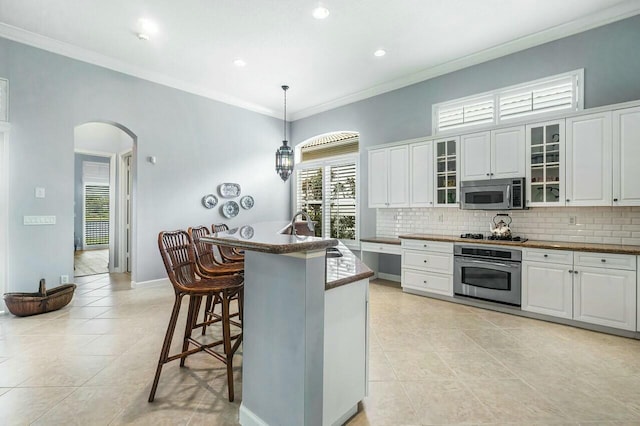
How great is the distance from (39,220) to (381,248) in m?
4.97

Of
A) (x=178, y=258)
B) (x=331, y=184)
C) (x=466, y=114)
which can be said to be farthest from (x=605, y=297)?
(x=331, y=184)

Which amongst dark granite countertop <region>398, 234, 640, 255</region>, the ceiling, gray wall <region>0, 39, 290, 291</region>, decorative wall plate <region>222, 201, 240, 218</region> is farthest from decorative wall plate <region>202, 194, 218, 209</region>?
dark granite countertop <region>398, 234, 640, 255</region>

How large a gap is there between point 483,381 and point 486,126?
3411 millimetres

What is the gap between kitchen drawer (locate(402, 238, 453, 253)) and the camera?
13.8ft

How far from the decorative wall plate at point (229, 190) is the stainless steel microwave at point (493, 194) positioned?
4243 mm

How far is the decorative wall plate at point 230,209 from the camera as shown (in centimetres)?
597

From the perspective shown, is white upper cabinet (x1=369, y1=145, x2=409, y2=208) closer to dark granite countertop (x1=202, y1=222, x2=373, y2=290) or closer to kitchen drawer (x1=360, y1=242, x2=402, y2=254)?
kitchen drawer (x1=360, y1=242, x2=402, y2=254)

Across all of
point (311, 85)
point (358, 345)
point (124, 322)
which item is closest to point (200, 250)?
point (124, 322)

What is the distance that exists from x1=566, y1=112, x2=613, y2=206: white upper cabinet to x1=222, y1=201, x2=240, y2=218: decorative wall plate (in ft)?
17.6

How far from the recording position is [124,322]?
3.41m

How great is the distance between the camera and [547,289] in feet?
11.2

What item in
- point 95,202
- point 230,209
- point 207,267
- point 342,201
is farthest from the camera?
point 95,202

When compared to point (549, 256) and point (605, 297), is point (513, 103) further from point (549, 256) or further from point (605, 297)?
point (605, 297)

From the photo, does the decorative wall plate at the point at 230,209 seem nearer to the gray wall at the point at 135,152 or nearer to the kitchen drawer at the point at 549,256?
the gray wall at the point at 135,152
